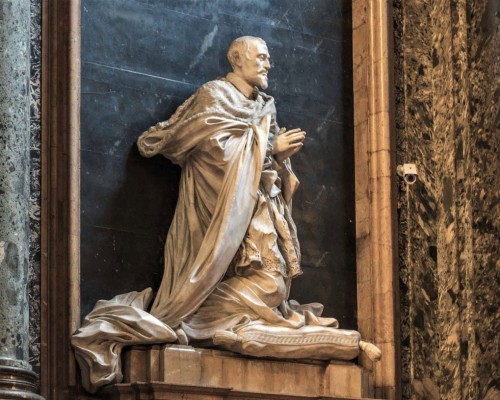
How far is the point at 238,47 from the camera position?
11.6 meters

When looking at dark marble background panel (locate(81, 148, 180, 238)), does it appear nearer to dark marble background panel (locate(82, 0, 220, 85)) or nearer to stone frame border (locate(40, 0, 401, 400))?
stone frame border (locate(40, 0, 401, 400))

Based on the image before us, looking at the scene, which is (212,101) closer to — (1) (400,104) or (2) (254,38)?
(2) (254,38)

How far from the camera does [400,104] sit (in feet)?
41.1

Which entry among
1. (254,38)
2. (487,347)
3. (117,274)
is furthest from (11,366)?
(487,347)

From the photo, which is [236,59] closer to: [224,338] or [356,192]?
[356,192]

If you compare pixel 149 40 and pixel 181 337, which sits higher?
pixel 149 40

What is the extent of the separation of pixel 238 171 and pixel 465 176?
2.10m

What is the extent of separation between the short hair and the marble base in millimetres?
2045

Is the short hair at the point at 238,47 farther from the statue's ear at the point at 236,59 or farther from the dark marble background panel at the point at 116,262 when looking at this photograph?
the dark marble background panel at the point at 116,262

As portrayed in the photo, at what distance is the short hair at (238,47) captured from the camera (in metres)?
11.6

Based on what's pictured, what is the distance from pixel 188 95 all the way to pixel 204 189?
0.75 m

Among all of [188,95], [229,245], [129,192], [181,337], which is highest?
[188,95]

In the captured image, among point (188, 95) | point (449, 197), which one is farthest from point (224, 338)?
point (449, 197)

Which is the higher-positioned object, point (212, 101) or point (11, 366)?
point (212, 101)
